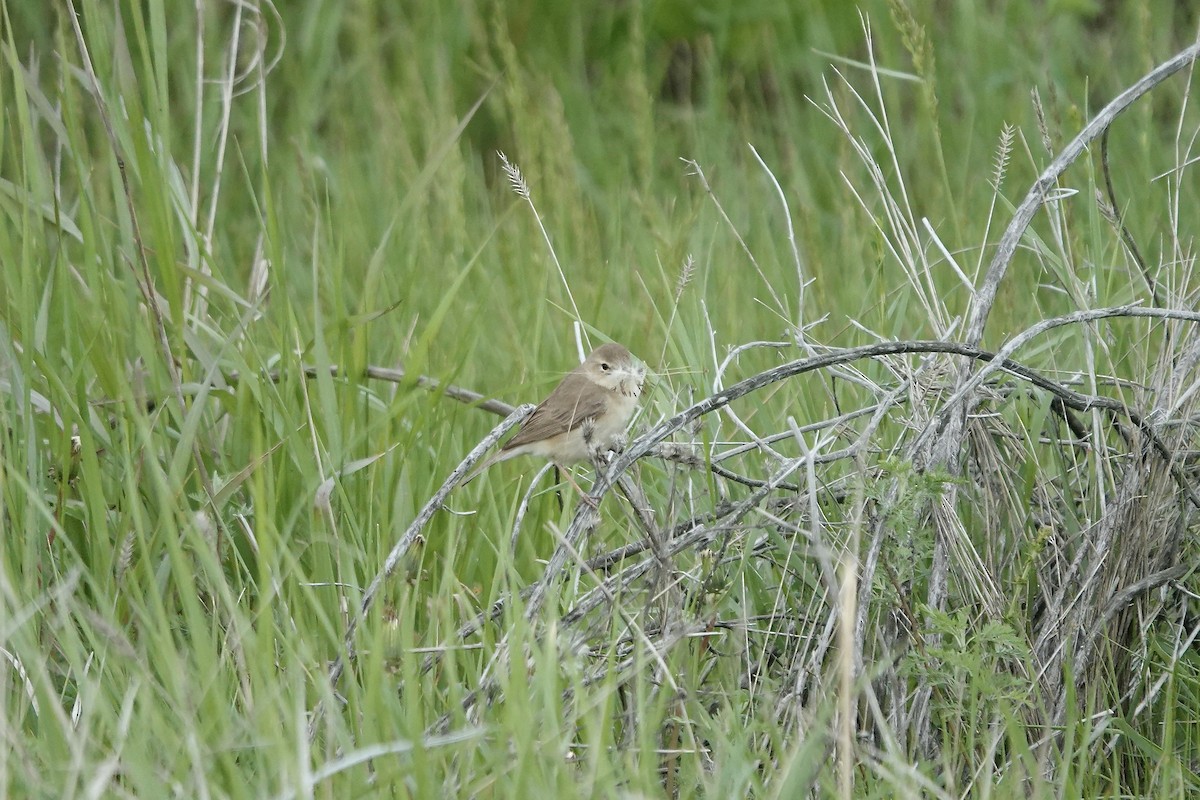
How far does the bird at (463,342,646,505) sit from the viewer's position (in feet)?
11.4

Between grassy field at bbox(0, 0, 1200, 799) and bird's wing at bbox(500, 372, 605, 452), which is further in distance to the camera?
bird's wing at bbox(500, 372, 605, 452)

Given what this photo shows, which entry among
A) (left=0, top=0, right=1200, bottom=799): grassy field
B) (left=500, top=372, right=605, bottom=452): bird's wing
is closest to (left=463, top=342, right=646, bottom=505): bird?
(left=500, top=372, right=605, bottom=452): bird's wing

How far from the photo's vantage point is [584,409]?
11.7 ft

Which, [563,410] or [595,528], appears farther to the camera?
Result: [563,410]

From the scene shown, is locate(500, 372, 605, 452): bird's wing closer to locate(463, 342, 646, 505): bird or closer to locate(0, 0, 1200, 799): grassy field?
locate(463, 342, 646, 505): bird

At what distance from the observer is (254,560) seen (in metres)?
3.14

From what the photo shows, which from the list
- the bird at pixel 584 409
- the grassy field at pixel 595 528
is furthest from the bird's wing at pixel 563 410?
the grassy field at pixel 595 528

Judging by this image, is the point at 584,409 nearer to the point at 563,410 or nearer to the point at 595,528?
the point at 563,410

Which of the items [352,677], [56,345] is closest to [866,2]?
[56,345]

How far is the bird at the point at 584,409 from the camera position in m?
3.47

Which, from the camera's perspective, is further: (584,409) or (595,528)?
(584,409)

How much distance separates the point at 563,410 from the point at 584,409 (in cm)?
7

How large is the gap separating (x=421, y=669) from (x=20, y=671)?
68 centimetres

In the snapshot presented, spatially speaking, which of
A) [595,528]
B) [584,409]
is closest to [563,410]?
[584,409]
